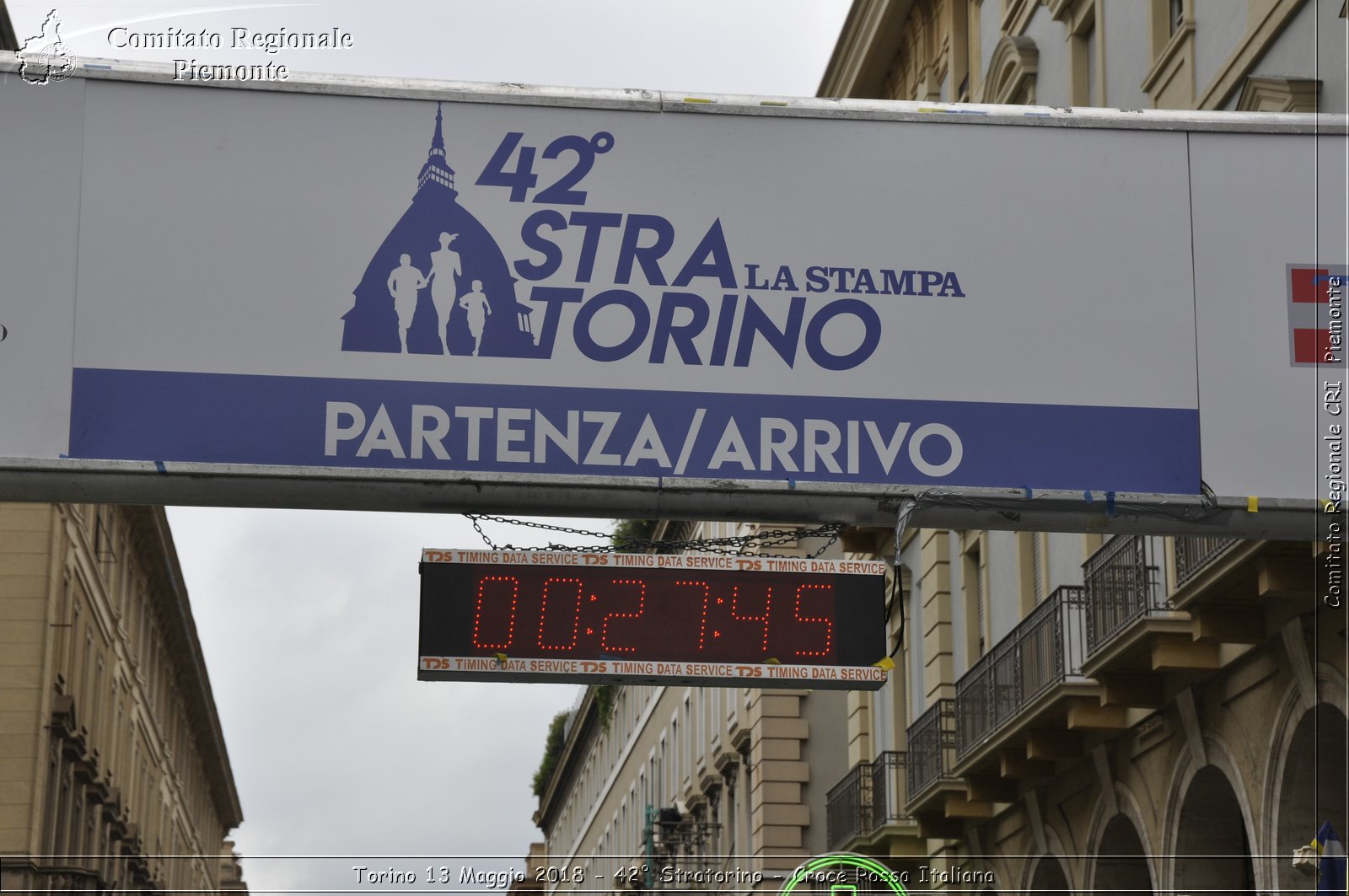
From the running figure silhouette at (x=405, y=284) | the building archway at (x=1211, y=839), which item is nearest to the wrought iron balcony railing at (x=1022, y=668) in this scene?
the building archway at (x=1211, y=839)

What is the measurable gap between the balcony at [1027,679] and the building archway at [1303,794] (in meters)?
3.87

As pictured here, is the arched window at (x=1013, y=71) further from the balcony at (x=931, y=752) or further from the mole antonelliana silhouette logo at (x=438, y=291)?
the mole antonelliana silhouette logo at (x=438, y=291)

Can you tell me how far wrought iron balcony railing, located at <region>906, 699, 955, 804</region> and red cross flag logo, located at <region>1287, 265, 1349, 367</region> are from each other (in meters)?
18.7

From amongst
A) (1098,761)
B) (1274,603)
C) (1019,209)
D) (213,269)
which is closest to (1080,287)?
(1019,209)

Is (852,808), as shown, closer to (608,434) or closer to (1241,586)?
(1241,586)

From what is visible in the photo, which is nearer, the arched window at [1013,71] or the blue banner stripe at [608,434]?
the blue banner stripe at [608,434]

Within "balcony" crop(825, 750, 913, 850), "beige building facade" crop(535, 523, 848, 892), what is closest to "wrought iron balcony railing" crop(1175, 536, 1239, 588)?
"beige building facade" crop(535, 523, 848, 892)

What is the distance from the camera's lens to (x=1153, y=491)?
9.64 meters

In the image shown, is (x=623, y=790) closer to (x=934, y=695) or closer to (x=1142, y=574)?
(x=934, y=695)

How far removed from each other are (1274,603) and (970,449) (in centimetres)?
977

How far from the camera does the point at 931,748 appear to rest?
97.8 ft

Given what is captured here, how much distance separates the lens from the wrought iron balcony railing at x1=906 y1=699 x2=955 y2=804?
94.6ft

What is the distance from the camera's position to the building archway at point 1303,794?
18344 millimetres

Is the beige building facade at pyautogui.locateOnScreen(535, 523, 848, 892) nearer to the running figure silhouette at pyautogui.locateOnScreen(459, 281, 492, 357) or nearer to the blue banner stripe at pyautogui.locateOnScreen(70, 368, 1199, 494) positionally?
the blue banner stripe at pyautogui.locateOnScreen(70, 368, 1199, 494)
